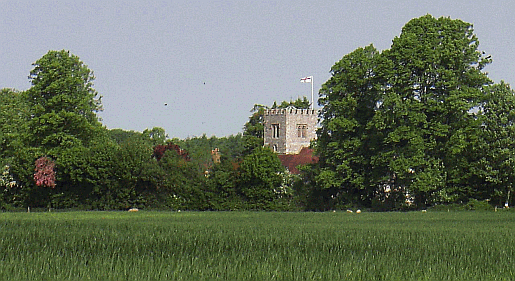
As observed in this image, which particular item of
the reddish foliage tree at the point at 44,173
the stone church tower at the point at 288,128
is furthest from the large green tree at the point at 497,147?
the stone church tower at the point at 288,128

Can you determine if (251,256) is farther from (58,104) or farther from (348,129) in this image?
(58,104)

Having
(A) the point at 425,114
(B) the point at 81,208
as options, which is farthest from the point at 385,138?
(B) the point at 81,208

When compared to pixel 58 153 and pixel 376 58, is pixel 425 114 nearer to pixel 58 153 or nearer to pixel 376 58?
Answer: pixel 376 58

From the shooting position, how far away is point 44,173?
58531mm

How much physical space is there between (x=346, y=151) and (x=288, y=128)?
3535 inches

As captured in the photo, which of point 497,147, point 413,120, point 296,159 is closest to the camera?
point 497,147

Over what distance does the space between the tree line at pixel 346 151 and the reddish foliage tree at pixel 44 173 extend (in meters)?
0.07

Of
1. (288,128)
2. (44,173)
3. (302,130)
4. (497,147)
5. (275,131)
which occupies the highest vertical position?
(302,130)

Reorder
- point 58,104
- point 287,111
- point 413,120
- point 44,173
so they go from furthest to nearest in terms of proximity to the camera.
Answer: point 287,111 < point 58,104 < point 44,173 < point 413,120

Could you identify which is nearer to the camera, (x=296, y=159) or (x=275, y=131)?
(x=296, y=159)

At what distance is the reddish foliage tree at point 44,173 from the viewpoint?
5844 cm

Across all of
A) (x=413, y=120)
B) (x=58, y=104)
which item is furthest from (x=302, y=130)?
(x=413, y=120)

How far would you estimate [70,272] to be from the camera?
10.4 meters

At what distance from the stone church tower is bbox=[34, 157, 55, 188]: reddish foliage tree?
85.9 m
